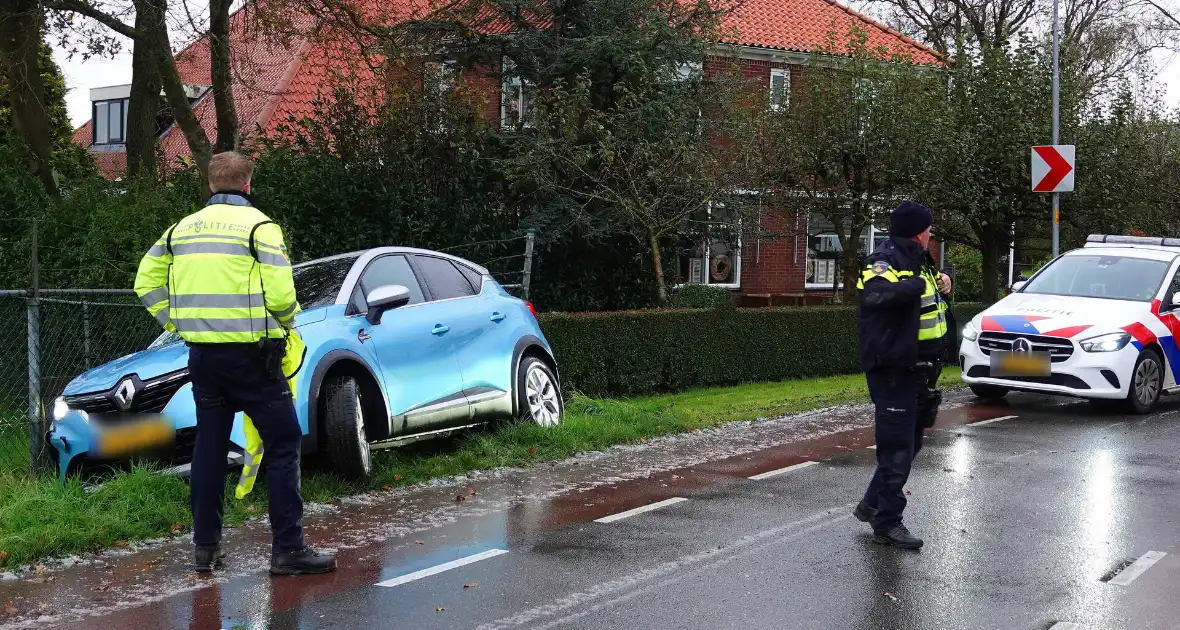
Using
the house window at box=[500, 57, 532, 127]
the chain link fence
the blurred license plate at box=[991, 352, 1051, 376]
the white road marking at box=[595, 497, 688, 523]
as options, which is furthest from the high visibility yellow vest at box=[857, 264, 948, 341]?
the house window at box=[500, 57, 532, 127]

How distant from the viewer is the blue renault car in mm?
7441

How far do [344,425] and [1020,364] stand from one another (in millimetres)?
7486

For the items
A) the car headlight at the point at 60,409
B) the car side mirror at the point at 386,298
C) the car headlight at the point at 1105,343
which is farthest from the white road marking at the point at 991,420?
the car headlight at the point at 60,409

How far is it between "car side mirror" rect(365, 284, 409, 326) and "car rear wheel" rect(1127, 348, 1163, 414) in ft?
25.4

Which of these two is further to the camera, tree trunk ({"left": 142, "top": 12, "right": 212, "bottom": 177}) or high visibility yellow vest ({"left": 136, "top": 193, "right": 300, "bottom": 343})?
tree trunk ({"left": 142, "top": 12, "right": 212, "bottom": 177})

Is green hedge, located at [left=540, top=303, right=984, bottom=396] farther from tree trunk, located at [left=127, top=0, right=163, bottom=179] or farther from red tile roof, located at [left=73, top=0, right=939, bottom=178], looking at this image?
tree trunk, located at [left=127, top=0, right=163, bottom=179]

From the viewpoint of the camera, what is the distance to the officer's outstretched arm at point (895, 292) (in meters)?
6.64

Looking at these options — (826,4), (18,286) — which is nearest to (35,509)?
(18,286)

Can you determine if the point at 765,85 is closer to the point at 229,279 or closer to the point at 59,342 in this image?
the point at 59,342

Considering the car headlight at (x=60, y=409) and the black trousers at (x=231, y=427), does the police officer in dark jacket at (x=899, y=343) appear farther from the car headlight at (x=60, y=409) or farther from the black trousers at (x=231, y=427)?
the car headlight at (x=60, y=409)

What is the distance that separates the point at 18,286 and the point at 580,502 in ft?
25.1

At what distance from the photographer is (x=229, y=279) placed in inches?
233

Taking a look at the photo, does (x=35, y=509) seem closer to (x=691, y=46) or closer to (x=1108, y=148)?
(x=691, y=46)

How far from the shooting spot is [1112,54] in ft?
130
